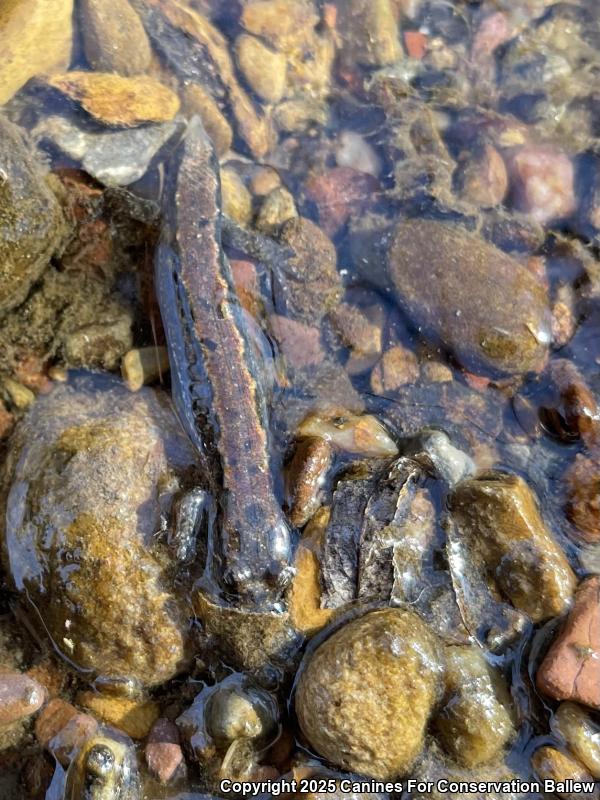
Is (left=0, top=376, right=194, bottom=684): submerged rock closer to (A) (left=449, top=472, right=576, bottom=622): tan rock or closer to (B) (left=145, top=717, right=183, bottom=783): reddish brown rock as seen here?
(B) (left=145, top=717, right=183, bottom=783): reddish brown rock

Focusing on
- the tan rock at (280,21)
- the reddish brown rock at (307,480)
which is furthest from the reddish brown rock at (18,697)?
the tan rock at (280,21)

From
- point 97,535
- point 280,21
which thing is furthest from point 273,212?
point 97,535

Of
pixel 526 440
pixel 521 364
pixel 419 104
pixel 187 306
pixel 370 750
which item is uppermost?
pixel 419 104

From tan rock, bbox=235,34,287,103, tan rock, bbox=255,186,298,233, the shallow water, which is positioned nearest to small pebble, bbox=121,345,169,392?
the shallow water

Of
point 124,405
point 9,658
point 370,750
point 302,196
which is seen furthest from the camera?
point 302,196

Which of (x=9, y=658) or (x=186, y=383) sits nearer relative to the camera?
(x=9, y=658)

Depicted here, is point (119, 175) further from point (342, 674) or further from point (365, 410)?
point (342, 674)

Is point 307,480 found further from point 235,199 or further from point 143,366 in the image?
point 235,199

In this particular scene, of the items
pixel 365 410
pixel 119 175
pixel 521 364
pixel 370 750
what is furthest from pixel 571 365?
pixel 119 175
